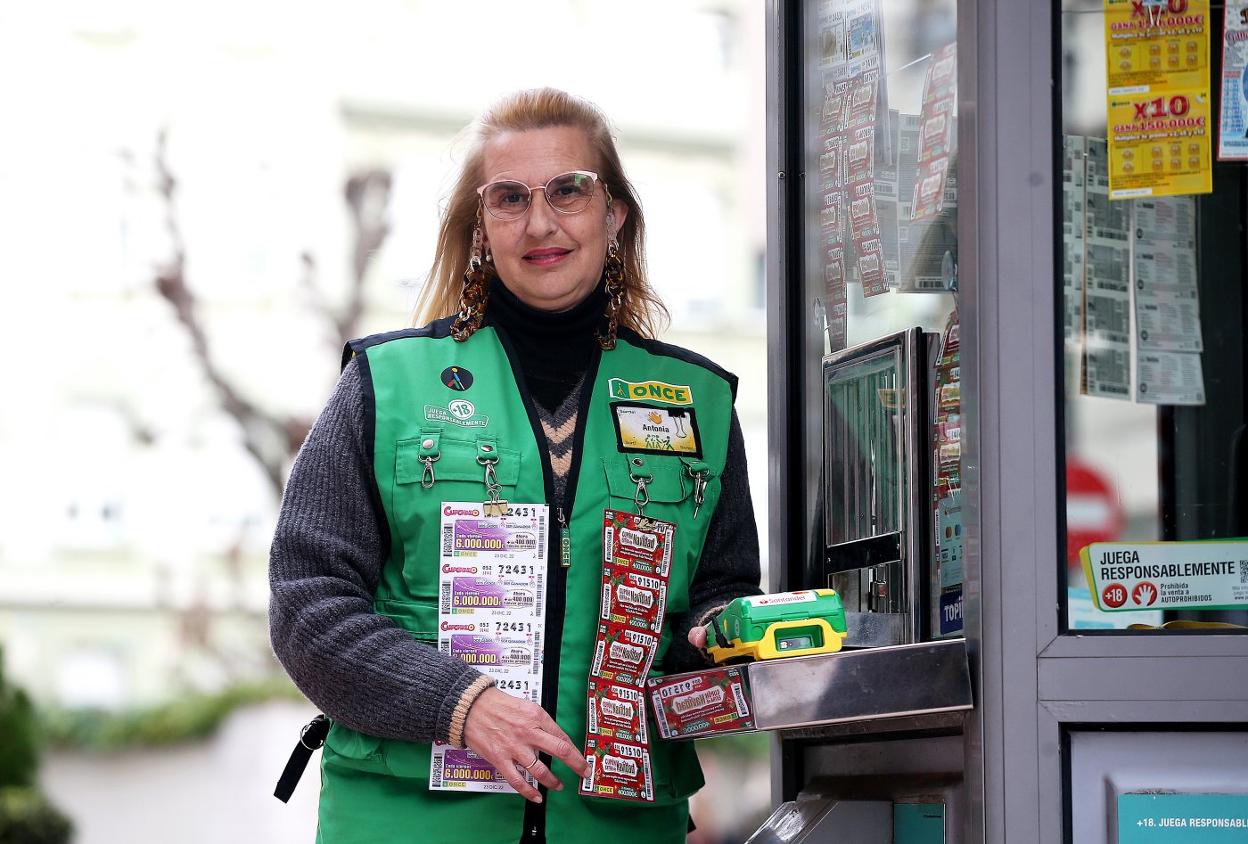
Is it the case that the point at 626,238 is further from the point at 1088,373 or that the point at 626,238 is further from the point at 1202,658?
the point at 1202,658

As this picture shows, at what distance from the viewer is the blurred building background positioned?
38.2 ft

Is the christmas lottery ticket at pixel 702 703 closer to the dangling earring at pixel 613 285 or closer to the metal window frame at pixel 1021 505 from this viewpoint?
the metal window frame at pixel 1021 505

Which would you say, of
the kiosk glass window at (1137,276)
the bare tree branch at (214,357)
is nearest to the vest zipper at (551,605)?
the kiosk glass window at (1137,276)

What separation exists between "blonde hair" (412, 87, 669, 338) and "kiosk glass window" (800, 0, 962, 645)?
0.31 m

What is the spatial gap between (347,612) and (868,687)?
2.46ft

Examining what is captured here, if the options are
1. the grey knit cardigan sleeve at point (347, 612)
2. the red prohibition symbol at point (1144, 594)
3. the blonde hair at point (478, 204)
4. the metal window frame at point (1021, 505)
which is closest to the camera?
the metal window frame at point (1021, 505)

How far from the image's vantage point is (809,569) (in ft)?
9.07

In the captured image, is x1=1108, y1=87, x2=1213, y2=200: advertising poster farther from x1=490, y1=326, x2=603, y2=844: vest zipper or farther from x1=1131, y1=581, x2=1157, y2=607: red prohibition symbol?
x1=490, y1=326, x2=603, y2=844: vest zipper

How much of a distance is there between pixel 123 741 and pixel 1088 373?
11.3 metres

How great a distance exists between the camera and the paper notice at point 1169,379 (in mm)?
2258

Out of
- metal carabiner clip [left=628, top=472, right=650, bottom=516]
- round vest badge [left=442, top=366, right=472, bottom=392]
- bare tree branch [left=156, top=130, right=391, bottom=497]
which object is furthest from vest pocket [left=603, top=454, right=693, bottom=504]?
bare tree branch [left=156, top=130, right=391, bottom=497]

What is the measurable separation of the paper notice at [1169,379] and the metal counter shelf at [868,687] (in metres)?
0.49

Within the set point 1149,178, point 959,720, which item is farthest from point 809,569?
point 1149,178

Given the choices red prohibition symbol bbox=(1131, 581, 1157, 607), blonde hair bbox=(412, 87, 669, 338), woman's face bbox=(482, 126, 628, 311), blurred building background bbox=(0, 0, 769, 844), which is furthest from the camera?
blurred building background bbox=(0, 0, 769, 844)
